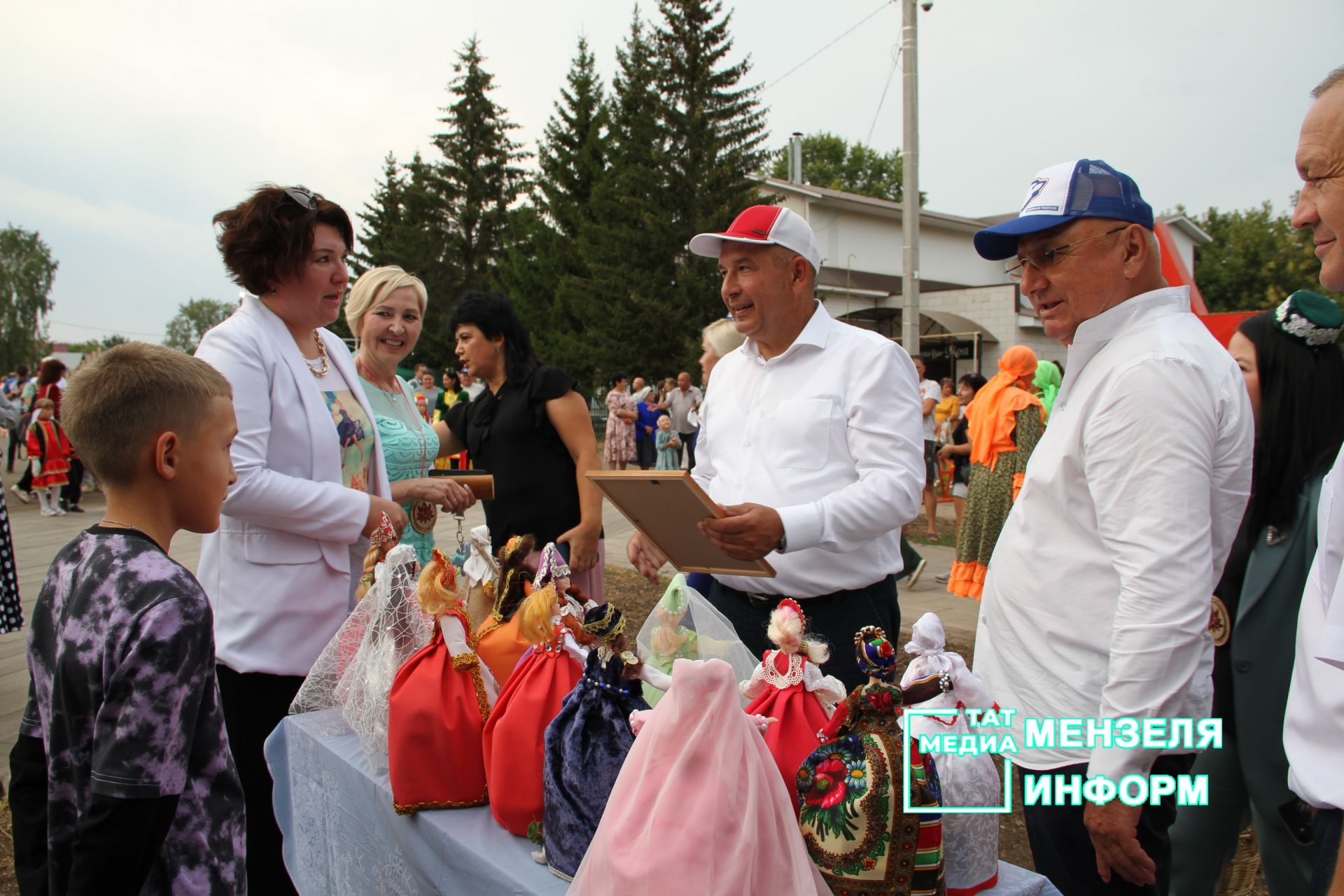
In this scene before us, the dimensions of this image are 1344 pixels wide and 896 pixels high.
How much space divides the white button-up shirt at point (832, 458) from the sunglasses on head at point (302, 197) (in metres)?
1.44

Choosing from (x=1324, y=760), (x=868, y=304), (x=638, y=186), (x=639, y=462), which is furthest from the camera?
(x=868, y=304)

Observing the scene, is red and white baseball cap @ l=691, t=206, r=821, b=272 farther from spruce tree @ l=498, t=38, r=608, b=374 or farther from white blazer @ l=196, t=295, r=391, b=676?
spruce tree @ l=498, t=38, r=608, b=374

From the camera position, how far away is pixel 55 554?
23.2 ft

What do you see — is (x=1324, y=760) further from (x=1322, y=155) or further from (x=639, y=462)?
(x=639, y=462)

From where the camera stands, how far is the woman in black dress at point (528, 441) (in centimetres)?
360

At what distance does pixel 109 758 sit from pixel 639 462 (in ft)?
49.1

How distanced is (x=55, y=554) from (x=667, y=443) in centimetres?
960

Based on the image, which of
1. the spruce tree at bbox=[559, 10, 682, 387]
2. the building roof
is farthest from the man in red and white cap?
the building roof

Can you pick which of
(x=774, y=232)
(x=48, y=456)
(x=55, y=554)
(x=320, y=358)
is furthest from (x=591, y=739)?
(x=48, y=456)

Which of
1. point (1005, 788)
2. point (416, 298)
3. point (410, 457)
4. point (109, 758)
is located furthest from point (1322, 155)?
point (416, 298)

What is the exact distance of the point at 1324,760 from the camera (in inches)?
40.4

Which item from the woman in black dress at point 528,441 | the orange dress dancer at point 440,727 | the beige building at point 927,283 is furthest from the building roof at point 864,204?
the orange dress dancer at point 440,727

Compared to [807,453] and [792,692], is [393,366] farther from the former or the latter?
[792,692]

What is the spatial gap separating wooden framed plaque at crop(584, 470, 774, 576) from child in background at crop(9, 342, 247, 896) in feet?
2.76
